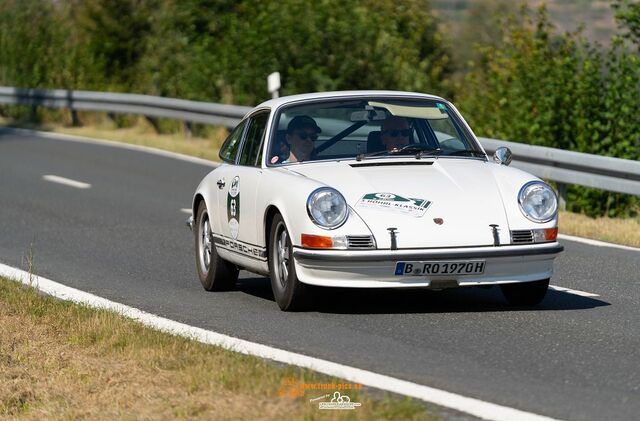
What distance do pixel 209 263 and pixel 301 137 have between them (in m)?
1.36

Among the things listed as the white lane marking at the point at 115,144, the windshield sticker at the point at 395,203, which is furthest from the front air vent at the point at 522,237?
the white lane marking at the point at 115,144

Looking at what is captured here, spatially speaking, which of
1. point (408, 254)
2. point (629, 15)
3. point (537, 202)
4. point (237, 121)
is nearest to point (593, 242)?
point (537, 202)

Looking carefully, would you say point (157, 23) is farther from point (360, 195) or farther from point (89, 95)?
point (360, 195)

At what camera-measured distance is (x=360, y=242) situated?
8680 millimetres

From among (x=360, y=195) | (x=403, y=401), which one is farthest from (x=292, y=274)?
(x=403, y=401)

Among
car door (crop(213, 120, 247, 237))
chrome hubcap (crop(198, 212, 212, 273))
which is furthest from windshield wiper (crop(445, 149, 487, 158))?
chrome hubcap (crop(198, 212, 212, 273))

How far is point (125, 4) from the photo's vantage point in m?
37.6

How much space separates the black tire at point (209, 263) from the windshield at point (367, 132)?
105cm

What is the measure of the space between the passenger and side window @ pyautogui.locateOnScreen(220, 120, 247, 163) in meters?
0.82

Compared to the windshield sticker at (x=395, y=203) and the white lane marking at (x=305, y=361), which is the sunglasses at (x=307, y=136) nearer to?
the windshield sticker at (x=395, y=203)

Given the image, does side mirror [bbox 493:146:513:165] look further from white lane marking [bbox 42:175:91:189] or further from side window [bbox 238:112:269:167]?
white lane marking [bbox 42:175:91:189]

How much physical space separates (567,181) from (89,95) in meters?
16.1

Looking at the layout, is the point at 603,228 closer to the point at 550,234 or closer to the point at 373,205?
the point at 550,234

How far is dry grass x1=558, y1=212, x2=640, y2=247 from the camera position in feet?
44.5
